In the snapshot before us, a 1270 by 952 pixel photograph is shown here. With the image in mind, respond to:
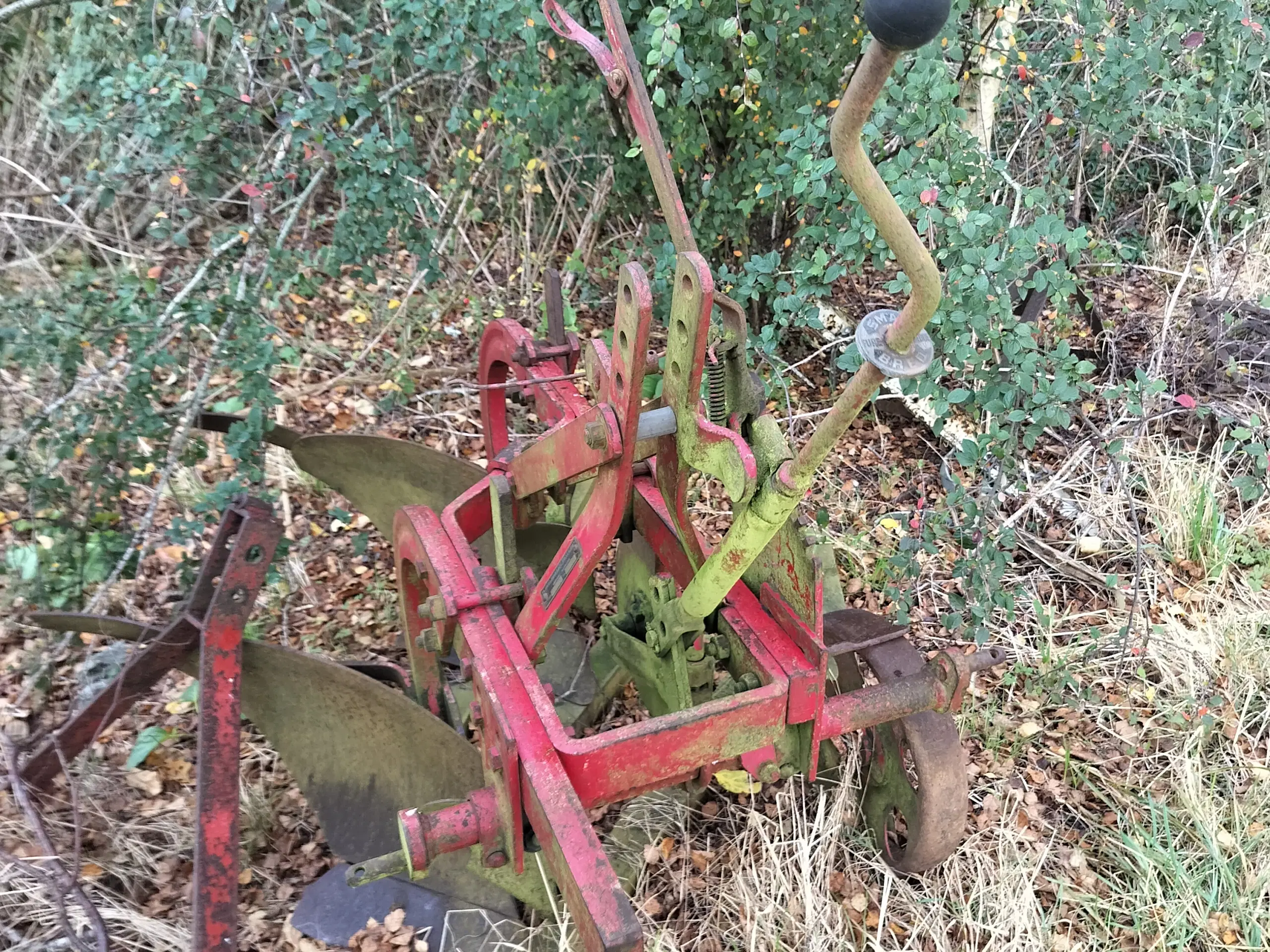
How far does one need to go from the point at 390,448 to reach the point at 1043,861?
2237 millimetres

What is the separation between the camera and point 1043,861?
91.1 inches

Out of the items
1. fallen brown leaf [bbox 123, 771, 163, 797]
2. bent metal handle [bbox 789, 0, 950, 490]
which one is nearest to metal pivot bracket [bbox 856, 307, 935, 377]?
bent metal handle [bbox 789, 0, 950, 490]

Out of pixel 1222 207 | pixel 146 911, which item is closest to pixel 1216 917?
pixel 146 911

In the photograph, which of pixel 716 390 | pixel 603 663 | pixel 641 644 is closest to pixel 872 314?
pixel 716 390

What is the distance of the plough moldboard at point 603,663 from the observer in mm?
1606

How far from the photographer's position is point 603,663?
248cm

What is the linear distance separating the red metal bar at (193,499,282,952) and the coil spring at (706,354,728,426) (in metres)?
1.01

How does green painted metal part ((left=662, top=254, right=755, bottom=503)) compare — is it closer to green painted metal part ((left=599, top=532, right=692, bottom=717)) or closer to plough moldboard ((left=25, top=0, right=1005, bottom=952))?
plough moldboard ((left=25, top=0, right=1005, bottom=952))

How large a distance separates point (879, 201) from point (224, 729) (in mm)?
1647

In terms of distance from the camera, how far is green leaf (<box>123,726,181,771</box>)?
2414 mm

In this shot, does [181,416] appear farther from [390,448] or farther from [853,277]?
[853,277]

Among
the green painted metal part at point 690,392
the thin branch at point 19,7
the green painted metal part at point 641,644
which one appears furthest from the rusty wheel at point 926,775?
the thin branch at point 19,7

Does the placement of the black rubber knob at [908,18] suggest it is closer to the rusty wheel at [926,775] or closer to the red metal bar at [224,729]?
the rusty wheel at [926,775]

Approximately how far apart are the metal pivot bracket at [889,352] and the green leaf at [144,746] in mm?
2228
